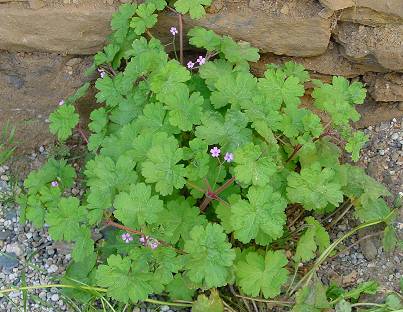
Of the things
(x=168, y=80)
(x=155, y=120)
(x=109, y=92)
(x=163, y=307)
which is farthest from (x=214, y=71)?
(x=163, y=307)

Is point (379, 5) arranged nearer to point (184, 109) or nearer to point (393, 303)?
point (184, 109)

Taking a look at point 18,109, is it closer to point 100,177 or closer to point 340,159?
point 100,177

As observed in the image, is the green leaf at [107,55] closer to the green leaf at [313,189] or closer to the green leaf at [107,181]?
the green leaf at [107,181]

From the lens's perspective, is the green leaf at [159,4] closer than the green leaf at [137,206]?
No

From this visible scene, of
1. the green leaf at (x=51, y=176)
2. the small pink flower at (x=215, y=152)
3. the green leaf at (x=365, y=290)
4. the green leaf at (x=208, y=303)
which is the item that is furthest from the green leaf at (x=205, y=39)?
the green leaf at (x=365, y=290)

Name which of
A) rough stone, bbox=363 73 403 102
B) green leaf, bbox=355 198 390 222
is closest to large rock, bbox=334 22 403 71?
rough stone, bbox=363 73 403 102

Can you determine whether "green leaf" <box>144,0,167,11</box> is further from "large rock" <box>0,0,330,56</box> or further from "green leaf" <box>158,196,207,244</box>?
"green leaf" <box>158,196,207,244</box>
